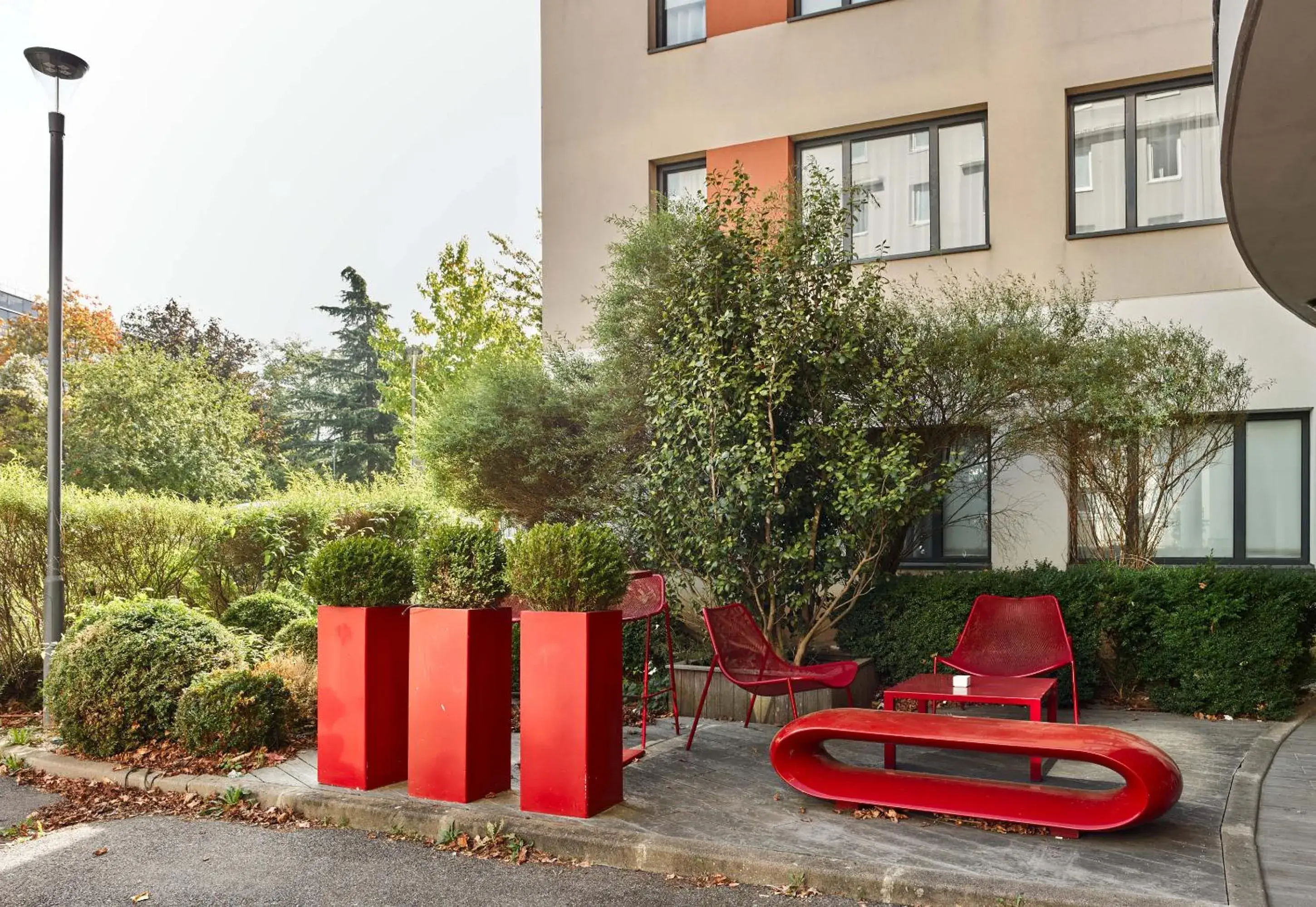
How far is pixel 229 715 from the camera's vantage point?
256 inches

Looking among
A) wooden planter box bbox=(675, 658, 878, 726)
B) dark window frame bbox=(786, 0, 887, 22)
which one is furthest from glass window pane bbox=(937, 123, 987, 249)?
wooden planter box bbox=(675, 658, 878, 726)

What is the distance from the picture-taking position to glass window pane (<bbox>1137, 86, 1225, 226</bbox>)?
35.0 feet

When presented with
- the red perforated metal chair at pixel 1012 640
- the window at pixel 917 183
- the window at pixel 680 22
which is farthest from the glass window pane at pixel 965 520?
the window at pixel 680 22

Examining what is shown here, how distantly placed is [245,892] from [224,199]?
176ft

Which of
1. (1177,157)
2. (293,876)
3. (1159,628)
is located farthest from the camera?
(1177,157)

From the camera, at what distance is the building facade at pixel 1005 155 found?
33.9 feet

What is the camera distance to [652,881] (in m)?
4.53

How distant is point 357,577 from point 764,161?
8.34 meters

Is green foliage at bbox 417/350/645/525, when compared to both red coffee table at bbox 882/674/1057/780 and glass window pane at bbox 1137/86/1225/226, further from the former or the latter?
glass window pane at bbox 1137/86/1225/226

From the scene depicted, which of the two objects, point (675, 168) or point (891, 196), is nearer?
point (891, 196)

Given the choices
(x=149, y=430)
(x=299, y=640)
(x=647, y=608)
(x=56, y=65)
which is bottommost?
(x=299, y=640)

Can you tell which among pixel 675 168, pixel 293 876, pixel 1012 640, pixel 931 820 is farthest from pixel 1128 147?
pixel 293 876

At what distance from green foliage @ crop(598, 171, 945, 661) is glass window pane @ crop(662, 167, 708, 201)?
4.24m

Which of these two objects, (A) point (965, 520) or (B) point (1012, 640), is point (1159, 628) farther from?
(A) point (965, 520)
